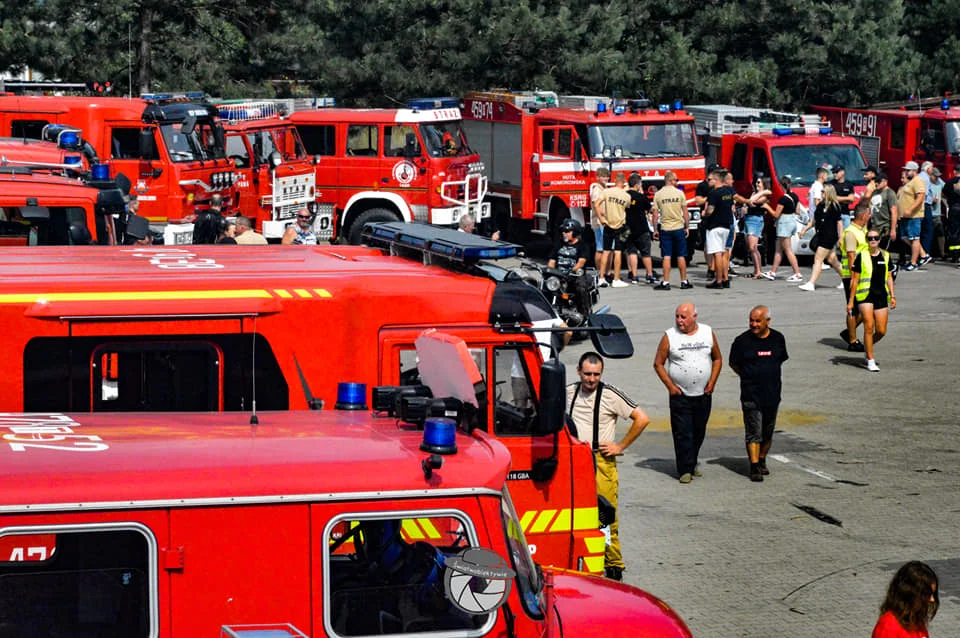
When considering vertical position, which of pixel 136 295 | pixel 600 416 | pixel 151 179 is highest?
pixel 151 179

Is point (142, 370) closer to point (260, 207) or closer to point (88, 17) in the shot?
point (260, 207)

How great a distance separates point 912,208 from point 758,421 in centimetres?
1237

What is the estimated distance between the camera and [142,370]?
319 inches

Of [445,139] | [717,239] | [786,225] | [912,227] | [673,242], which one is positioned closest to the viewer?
[717,239]

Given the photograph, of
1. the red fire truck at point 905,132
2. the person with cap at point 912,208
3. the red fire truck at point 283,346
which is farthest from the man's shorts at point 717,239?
the red fire truck at point 283,346

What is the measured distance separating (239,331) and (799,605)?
3.89m

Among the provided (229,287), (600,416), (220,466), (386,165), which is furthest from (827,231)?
(220,466)

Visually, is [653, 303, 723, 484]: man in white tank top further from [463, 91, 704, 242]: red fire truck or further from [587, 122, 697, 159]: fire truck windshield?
[587, 122, 697, 159]: fire truck windshield

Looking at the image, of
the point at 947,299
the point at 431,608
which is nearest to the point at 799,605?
the point at 431,608

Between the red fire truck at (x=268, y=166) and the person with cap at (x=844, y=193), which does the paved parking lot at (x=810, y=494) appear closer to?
the person with cap at (x=844, y=193)

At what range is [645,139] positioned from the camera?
24531mm

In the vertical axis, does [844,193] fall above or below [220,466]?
above

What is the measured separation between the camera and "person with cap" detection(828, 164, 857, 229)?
22078 mm

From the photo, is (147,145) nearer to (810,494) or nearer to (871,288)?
(871,288)
